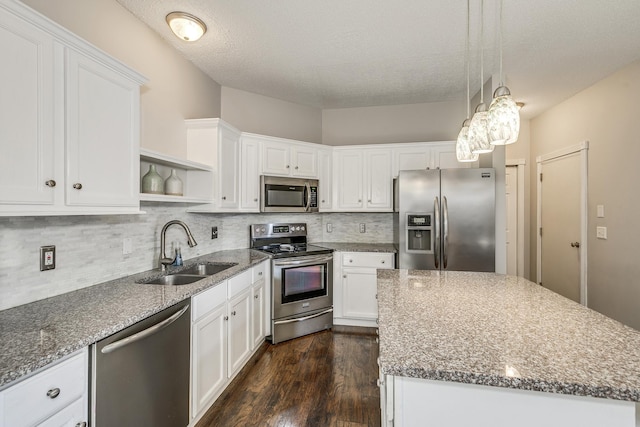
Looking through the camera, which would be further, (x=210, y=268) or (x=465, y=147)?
(x=210, y=268)

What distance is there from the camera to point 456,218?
285 cm

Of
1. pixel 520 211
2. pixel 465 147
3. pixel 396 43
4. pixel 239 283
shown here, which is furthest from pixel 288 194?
pixel 520 211

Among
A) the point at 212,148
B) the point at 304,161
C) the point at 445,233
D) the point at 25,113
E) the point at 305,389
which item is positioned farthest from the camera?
the point at 304,161

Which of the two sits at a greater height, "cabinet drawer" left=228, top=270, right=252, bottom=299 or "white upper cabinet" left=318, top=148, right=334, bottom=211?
"white upper cabinet" left=318, top=148, right=334, bottom=211

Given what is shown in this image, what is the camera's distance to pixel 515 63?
2.66 m

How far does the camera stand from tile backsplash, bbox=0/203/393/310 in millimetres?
1322

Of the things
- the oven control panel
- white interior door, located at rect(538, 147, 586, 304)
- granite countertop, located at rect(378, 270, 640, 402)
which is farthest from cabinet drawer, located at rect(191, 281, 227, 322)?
white interior door, located at rect(538, 147, 586, 304)

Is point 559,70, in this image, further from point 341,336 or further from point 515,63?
point 341,336

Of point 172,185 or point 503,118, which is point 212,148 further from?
point 503,118

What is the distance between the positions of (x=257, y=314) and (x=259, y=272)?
377mm

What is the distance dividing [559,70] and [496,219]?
1.53 m

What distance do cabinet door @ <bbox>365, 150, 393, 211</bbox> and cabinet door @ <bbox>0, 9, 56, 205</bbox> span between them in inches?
114

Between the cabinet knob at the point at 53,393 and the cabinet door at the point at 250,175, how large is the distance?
2141 mm

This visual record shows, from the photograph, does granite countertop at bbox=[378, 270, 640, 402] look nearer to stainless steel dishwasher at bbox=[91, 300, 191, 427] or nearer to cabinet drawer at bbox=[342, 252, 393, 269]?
stainless steel dishwasher at bbox=[91, 300, 191, 427]
